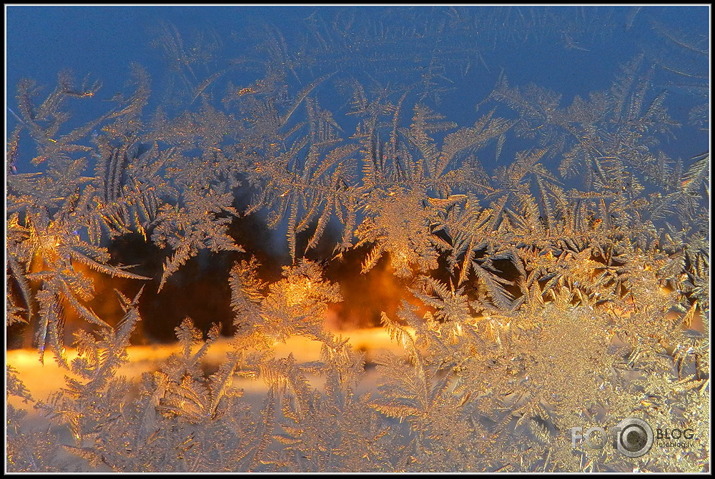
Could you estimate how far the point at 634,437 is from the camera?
56 centimetres

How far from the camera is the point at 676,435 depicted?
555 millimetres

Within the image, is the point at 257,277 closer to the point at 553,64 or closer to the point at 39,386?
the point at 39,386

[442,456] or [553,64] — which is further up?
[553,64]

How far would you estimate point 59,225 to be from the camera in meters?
0.56

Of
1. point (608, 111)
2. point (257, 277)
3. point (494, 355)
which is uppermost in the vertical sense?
point (608, 111)

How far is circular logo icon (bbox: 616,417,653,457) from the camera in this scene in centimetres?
56

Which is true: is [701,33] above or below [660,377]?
above

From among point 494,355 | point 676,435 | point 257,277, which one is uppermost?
point 257,277

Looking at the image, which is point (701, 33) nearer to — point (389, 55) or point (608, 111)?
point (608, 111)

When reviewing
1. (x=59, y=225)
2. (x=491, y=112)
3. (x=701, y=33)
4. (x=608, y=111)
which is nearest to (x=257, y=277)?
(x=59, y=225)

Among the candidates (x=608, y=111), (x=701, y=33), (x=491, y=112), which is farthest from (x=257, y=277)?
(x=701, y=33)

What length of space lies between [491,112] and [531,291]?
228 millimetres

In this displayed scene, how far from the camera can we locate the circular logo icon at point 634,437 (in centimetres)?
56

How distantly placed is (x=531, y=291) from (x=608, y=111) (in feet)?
0.80
